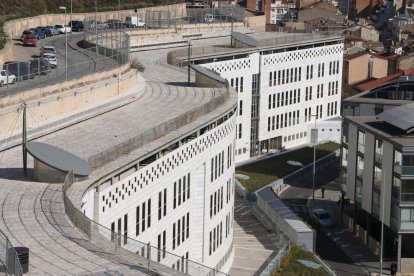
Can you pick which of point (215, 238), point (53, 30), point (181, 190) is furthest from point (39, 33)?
point (181, 190)

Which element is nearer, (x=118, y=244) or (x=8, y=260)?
(x=8, y=260)

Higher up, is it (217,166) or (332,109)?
(217,166)

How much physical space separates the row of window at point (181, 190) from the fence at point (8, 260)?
51.7ft

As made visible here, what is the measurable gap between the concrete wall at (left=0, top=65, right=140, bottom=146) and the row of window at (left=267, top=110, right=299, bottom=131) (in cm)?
2815

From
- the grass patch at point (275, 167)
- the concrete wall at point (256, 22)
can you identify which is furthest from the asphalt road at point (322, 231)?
the concrete wall at point (256, 22)

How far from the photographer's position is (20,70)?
38281mm

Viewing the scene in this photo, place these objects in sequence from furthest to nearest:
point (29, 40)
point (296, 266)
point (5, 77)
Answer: point (29, 40) < point (296, 266) < point (5, 77)

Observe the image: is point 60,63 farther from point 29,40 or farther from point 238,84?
point 238,84

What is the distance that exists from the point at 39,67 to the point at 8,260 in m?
20.7

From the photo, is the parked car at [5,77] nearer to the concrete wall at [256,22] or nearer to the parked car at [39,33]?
the parked car at [39,33]

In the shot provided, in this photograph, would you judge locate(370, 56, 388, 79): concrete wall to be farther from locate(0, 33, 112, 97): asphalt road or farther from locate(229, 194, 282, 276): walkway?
locate(229, 194, 282, 276): walkway

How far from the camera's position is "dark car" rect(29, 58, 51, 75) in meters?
39.6

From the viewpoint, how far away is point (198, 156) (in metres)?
38.3

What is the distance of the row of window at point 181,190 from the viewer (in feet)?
119
